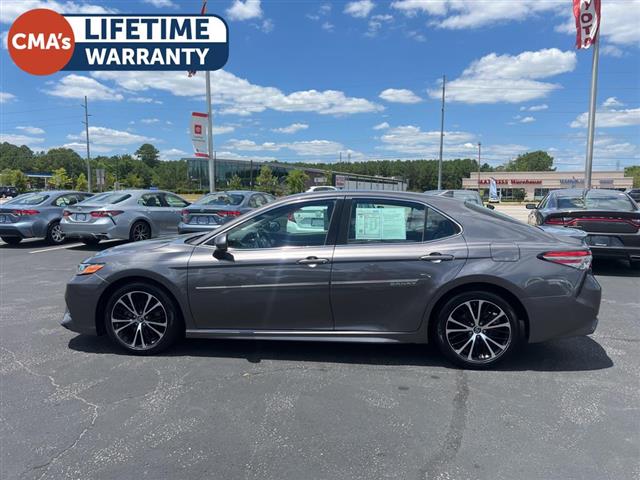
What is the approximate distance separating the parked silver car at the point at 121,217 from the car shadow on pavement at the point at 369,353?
22.3 ft

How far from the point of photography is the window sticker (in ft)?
13.3

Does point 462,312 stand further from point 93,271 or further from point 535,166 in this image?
point 535,166

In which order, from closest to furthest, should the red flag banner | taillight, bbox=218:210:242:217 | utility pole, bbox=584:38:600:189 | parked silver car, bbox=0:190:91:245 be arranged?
taillight, bbox=218:210:242:217 < parked silver car, bbox=0:190:91:245 < the red flag banner < utility pole, bbox=584:38:600:189

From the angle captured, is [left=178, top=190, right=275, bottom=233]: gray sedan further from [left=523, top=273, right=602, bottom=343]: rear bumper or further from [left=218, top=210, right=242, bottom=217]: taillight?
[left=523, top=273, right=602, bottom=343]: rear bumper

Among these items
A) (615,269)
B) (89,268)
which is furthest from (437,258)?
(615,269)

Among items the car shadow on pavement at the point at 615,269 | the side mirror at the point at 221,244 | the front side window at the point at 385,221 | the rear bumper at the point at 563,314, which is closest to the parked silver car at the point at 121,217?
the side mirror at the point at 221,244

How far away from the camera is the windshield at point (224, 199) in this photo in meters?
10.8

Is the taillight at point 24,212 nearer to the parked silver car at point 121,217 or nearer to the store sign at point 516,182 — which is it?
the parked silver car at point 121,217

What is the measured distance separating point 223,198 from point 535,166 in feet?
515

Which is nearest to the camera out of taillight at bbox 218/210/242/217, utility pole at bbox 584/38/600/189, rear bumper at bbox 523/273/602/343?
rear bumper at bbox 523/273/602/343

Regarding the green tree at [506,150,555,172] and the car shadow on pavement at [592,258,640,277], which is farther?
the green tree at [506,150,555,172]

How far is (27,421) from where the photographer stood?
3115 mm

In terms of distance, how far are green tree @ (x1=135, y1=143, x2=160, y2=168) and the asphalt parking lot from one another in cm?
14739

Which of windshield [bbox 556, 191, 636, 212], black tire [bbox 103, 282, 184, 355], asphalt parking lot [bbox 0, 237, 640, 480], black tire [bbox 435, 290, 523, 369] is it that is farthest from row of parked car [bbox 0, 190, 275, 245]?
black tire [bbox 435, 290, 523, 369]
